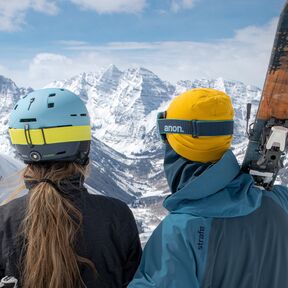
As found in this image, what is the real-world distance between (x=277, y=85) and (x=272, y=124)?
1.35ft

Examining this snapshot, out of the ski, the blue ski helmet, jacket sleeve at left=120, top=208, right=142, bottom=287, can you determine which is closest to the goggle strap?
the ski

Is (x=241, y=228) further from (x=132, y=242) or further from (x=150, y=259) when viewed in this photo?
(x=132, y=242)

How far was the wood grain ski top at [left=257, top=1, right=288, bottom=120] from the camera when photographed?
13.3ft

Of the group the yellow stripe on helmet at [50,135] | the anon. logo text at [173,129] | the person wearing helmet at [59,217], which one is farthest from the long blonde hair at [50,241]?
the anon. logo text at [173,129]

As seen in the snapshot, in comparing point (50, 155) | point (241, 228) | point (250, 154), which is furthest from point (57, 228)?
point (250, 154)

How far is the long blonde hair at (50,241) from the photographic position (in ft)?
12.3

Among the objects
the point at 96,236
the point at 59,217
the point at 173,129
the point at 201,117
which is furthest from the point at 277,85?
the point at 59,217

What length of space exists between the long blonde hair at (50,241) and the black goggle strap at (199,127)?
1243 mm

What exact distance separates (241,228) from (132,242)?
4.66 feet

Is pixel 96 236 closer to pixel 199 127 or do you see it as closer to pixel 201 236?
pixel 201 236

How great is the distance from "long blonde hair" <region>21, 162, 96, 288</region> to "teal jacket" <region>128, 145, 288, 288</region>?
0.78 m

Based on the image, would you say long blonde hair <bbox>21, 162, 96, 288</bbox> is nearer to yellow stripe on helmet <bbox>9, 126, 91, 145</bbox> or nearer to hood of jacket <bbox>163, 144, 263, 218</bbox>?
yellow stripe on helmet <bbox>9, 126, 91, 145</bbox>

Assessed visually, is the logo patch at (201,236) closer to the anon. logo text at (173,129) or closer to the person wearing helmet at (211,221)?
the person wearing helmet at (211,221)

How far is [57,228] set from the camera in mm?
3781
